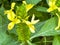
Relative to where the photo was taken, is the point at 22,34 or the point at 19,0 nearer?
the point at 22,34

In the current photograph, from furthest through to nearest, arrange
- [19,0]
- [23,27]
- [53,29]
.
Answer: [19,0] < [53,29] < [23,27]

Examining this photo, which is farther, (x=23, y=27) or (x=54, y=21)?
(x=54, y=21)

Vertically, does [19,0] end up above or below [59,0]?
above

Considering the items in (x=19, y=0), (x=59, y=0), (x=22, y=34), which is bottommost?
(x=22, y=34)

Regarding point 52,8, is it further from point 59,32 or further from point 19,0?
point 19,0

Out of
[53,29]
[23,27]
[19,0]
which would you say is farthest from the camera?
[19,0]

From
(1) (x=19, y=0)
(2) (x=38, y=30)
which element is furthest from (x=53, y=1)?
(1) (x=19, y=0)

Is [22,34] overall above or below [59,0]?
below

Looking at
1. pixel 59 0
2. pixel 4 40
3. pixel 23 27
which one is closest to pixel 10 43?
pixel 4 40

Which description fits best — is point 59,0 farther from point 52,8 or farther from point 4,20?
point 4,20
